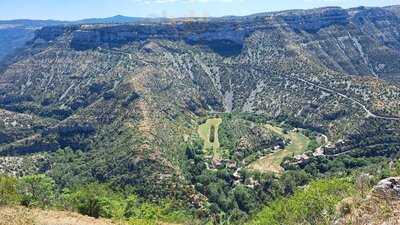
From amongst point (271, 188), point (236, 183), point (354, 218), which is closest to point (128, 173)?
point (236, 183)

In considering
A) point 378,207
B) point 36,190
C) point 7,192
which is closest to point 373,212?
point 378,207

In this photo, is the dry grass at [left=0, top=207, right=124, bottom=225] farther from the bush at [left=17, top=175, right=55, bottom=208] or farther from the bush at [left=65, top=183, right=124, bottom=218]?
the bush at [left=17, top=175, right=55, bottom=208]

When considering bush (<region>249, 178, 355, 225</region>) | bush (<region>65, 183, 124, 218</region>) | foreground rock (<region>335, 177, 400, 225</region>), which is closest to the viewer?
foreground rock (<region>335, 177, 400, 225</region>)

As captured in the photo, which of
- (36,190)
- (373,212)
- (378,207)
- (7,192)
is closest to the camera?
(373,212)

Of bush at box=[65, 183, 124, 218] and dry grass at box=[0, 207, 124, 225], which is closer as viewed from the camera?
dry grass at box=[0, 207, 124, 225]

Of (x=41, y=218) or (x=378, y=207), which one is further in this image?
(x=41, y=218)

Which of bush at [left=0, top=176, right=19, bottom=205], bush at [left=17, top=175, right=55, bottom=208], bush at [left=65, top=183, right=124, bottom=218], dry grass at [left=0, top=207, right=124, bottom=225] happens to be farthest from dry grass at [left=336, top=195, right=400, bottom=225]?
bush at [left=17, top=175, right=55, bottom=208]

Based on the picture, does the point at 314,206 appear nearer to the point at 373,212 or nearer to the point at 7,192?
the point at 373,212

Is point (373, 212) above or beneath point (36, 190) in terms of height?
above

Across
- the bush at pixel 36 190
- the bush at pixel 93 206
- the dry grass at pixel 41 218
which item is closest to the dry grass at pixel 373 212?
the dry grass at pixel 41 218

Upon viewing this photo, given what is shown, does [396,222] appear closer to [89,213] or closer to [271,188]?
[89,213]

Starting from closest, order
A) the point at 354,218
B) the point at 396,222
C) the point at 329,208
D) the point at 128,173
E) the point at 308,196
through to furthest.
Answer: the point at 396,222 < the point at 354,218 < the point at 329,208 < the point at 308,196 < the point at 128,173
